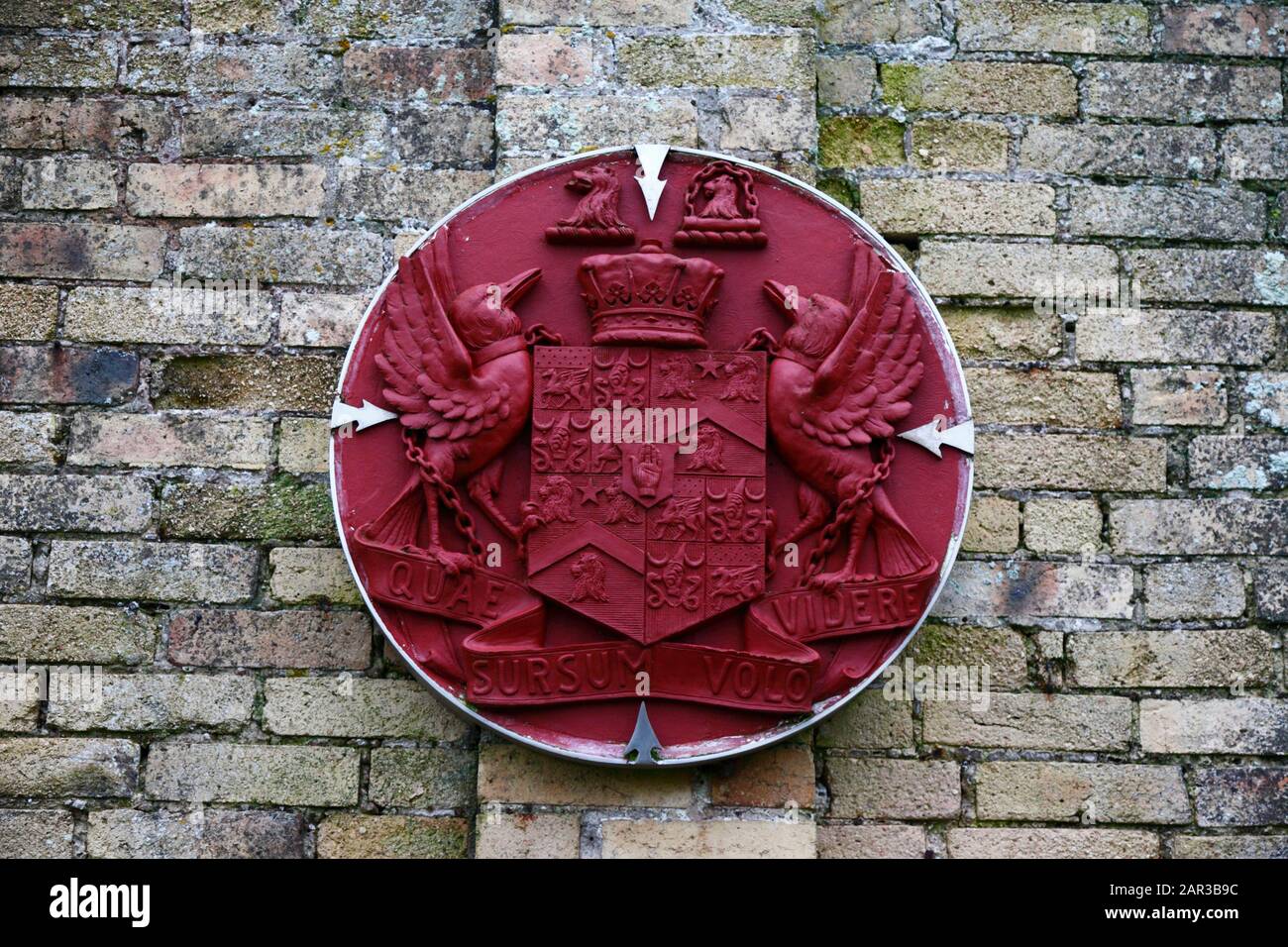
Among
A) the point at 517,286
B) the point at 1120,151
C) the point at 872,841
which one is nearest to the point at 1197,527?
the point at 1120,151

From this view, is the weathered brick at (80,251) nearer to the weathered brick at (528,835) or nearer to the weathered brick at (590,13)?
the weathered brick at (590,13)

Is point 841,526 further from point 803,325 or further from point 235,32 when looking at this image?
point 235,32

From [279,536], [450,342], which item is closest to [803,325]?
[450,342]

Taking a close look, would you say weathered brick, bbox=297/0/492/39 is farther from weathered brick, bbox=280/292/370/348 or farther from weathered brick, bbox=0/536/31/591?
weathered brick, bbox=0/536/31/591

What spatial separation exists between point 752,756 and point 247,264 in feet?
6.11

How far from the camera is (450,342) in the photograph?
328 centimetres

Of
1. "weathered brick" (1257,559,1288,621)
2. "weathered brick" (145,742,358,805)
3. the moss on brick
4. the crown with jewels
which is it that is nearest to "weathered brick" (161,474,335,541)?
"weathered brick" (145,742,358,805)

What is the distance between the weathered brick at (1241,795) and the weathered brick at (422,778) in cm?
186

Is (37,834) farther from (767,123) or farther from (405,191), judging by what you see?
(767,123)

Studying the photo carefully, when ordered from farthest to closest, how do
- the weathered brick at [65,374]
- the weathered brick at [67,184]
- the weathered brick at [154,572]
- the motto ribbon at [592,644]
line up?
the weathered brick at [67,184], the weathered brick at [65,374], the weathered brick at [154,572], the motto ribbon at [592,644]

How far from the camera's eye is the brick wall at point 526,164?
133 inches

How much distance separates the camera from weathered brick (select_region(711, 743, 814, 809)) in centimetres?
324

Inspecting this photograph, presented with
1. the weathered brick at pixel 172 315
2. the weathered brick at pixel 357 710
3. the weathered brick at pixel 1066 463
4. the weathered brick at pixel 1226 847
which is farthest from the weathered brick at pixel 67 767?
the weathered brick at pixel 1226 847

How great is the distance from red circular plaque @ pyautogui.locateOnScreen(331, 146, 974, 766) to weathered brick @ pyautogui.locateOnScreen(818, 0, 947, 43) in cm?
65
